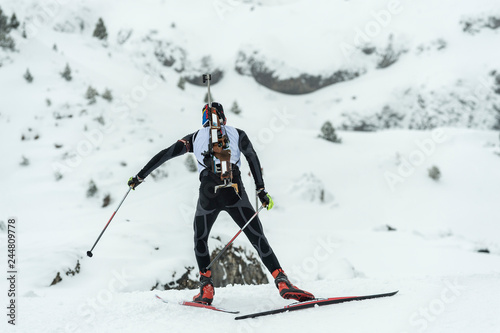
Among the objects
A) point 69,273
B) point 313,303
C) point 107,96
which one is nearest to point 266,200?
point 313,303

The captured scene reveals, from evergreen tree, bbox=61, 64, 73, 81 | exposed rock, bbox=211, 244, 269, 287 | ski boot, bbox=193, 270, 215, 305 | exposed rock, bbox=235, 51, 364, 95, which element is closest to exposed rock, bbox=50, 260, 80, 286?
exposed rock, bbox=211, 244, 269, 287

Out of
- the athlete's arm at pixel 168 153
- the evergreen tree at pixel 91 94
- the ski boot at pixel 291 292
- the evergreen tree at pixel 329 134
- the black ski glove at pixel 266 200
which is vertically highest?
the evergreen tree at pixel 91 94

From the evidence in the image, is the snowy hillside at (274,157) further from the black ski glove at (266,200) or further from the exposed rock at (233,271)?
the black ski glove at (266,200)

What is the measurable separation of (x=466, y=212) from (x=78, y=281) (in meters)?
13.9

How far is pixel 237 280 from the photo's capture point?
23.2 feet

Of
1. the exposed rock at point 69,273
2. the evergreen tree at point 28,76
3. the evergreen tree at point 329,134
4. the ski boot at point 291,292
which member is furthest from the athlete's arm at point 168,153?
the evergreen tree at point 329,134

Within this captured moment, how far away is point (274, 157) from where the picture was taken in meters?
16.8

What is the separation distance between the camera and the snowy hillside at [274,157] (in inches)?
141

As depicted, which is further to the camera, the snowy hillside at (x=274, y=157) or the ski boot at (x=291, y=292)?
the snowy hillside at (x=274, y=157)

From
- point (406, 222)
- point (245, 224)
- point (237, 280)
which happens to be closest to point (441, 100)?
point (406, 222)

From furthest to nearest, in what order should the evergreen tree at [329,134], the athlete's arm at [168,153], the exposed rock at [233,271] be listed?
the evergreen tree at [329,134] → the exposed rock at [233,271] → the athlete's arm at [168,153]

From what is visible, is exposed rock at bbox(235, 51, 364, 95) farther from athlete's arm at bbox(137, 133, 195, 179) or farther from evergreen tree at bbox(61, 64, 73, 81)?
athlete's arm at bbox(137, 133, 195, 179)

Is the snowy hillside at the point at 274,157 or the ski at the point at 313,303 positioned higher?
the snowy hillside at the point at 274,157

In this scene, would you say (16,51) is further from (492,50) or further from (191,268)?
(492,50)
